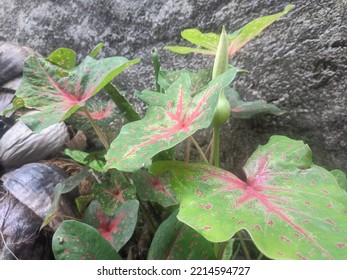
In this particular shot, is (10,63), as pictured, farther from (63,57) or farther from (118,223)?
(118,223)

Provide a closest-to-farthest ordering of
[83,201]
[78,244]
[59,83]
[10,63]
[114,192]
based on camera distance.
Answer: [78,244] → [59,83] → [114,192] → [83,201] → [10,63]

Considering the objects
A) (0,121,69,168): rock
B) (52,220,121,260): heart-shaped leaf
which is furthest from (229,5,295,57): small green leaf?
(0,121,69,168): rock

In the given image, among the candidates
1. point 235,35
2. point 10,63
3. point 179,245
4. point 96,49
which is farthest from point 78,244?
point 10,63

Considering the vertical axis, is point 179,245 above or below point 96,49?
below

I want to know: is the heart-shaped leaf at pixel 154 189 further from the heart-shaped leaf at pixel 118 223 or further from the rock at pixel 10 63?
the rock at pixel 10 63

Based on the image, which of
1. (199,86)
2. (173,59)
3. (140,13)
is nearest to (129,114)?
(199,86)

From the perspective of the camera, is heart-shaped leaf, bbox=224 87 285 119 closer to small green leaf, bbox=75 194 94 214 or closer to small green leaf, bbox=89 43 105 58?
small green leaf, bbox=89 43 105 58
